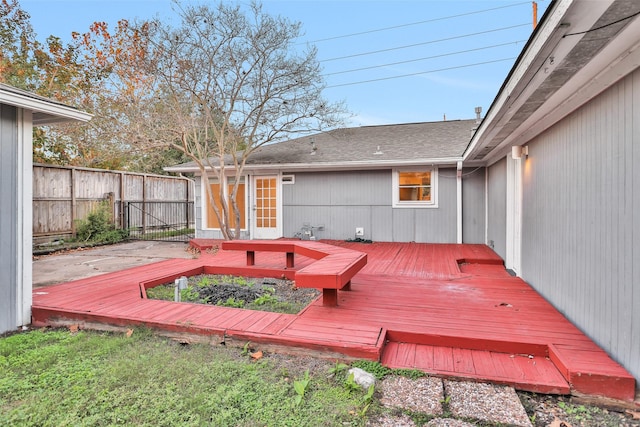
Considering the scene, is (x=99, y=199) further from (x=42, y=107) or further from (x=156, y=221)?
(x=42, y=107)

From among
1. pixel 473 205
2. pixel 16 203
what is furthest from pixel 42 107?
pixel 473 205

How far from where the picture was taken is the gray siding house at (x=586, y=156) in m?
2.01

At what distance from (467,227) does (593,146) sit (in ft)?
19.4

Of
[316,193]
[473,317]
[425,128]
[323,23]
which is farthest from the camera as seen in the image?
[323,23]

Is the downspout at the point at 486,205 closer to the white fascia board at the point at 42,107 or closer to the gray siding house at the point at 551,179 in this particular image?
the gray siding house at the point at 551,179

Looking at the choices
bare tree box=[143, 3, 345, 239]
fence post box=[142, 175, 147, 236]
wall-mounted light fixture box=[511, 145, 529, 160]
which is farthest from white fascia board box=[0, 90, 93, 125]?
fence post box=[142, 175, 147, 236]

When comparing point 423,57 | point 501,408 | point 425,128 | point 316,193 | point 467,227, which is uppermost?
point 423,57

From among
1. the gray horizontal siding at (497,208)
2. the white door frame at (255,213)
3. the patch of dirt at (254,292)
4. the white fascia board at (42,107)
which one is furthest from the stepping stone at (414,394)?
the white door frame at (255,213)

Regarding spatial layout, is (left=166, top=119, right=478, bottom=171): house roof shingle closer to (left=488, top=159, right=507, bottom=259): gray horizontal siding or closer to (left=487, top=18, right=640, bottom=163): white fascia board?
(left=488, top=159, right=507, bottom=259): gray horizontal siding

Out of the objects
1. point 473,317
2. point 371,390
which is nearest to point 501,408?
point 371,390

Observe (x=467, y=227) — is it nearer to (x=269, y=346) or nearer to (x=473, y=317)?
(x=473, y=317)

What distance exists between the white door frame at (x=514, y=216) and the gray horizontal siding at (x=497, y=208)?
11.9 inches

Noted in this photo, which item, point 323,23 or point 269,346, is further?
point 323,23

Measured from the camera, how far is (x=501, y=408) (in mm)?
2078
